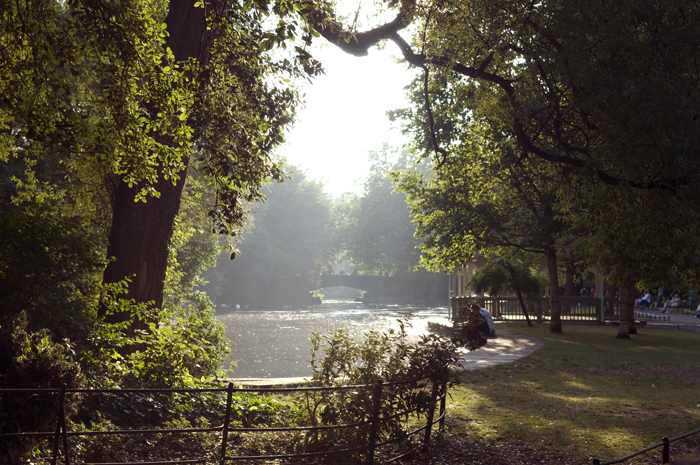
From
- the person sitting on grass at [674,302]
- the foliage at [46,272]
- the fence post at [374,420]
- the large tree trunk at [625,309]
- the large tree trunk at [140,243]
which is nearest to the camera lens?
the fence post at [374,420]

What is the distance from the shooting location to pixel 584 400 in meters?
9.89

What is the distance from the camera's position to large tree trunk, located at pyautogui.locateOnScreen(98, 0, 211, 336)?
886cm

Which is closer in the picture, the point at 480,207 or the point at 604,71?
the point at 604,71

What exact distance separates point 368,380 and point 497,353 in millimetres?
11907

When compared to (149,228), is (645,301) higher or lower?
lower

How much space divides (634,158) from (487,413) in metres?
3.91

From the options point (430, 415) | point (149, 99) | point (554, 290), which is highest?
point (149, 99)

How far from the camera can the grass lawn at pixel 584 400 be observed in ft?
23.7

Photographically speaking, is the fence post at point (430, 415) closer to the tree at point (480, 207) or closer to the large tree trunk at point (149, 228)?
the large tree trunk at point (149, 228)

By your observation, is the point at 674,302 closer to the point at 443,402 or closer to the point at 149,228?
the point at 443,402

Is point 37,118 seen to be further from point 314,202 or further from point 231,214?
point 314,202

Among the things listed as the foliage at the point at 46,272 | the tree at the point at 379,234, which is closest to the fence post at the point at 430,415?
the foliage at the point at 46,272

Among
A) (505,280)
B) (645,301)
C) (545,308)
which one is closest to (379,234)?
(645,301)

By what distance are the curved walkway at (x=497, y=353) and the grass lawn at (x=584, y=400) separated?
0.51 meters
